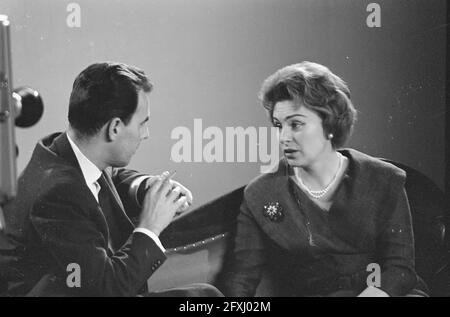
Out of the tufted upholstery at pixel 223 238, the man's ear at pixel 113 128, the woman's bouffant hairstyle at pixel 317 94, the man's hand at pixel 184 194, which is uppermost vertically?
the woman's bouffant hairstyle at pixel 317 94

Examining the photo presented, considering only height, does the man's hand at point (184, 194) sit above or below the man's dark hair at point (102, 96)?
below

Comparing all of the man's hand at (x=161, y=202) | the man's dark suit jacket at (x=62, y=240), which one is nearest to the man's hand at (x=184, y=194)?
the man's hand at (x=161, y=202)

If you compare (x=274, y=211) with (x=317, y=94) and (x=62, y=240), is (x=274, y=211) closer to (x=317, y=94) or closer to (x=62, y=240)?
(x=317, y=94)

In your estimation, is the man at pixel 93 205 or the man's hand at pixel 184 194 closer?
the man at pixel 93 205

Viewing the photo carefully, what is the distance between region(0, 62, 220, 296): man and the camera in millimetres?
3062

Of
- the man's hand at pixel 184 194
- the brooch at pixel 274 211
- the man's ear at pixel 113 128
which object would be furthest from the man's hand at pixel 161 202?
the brooch at pixel 274 211

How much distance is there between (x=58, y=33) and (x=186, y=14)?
59cm

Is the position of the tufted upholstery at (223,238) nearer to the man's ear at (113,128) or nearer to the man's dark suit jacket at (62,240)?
the man's dark suit jacket at (62,240)

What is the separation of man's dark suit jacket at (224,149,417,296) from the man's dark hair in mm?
693

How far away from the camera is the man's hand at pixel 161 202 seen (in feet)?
10.3

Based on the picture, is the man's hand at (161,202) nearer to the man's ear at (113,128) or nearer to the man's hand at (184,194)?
the man's hand at (184,194)

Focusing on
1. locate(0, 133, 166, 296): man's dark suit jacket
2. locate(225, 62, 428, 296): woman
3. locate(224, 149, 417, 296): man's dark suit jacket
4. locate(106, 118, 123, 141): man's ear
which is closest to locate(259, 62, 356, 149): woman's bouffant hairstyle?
locate(225, 62, 428, 296): woman

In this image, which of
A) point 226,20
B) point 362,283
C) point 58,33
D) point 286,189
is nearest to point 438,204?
→ point 362,283

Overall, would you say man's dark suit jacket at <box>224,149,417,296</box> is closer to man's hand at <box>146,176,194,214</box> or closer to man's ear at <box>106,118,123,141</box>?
man's hand at <box>146,176,194,214</box>
